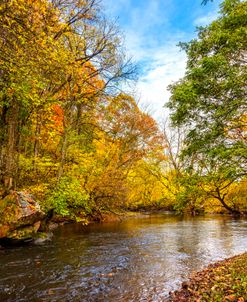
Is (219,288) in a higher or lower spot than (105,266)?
higher

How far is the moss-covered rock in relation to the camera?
12.4 m

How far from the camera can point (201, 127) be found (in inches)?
422

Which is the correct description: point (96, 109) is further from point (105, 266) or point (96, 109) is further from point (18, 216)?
point (105, 266)

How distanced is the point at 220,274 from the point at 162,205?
35443 mm

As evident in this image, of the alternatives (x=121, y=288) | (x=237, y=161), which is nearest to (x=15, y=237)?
(x=121, y=288)

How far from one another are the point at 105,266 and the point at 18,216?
5137mm

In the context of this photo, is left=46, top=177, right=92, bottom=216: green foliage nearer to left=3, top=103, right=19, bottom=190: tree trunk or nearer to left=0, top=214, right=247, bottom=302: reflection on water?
left=0, top=214, right=247, bottom=302: reflection on water

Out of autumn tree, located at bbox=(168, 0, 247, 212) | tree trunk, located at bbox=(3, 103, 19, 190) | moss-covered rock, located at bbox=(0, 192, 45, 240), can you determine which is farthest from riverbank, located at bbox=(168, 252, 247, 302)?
tree trunk, located at bbox=(3, 103, 19, 190)

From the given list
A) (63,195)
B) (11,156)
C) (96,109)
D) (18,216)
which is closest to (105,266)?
(18,216)

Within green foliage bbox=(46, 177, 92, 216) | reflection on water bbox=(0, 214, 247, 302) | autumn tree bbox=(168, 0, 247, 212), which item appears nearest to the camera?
reflection on water bbox=(0, 214, 247, 302)

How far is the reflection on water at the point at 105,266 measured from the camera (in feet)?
24.5

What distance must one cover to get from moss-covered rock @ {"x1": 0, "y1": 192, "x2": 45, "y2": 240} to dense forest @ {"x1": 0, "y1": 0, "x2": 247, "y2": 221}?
0.90m

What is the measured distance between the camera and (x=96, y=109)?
2039 centimetres

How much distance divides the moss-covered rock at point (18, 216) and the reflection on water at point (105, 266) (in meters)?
0.87
